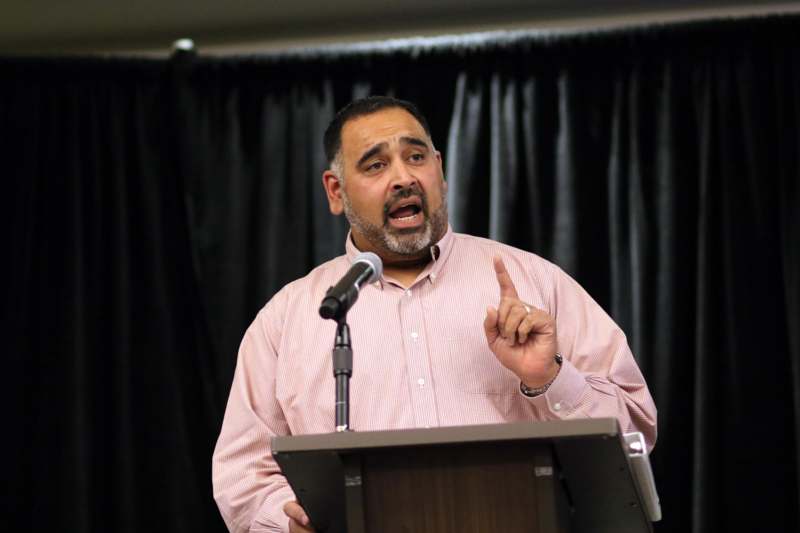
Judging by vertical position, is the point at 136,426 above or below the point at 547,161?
below

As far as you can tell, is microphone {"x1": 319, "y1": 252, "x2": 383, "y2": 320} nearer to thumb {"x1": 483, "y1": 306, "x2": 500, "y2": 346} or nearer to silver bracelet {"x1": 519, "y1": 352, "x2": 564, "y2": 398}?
thumb {"x1": 483, "y1": 306, "x2": 500, "y2": 346}

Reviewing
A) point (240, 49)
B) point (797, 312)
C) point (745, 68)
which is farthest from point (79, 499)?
point (745, 68)

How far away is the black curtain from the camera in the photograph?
3996mm

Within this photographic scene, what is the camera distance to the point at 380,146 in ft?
9.62

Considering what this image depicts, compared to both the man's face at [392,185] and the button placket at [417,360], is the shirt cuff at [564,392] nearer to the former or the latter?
the button placket at [417,360]

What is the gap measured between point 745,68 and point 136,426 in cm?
266

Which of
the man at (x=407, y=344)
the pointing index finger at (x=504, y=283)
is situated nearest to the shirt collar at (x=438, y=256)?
the man at (x=407, y=344)

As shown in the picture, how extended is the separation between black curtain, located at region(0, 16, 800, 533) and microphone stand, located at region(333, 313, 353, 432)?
6.88 feet

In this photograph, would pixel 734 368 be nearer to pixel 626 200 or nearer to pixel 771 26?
pixel 626 200

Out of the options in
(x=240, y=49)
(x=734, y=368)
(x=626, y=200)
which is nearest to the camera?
(x=734, y=368)

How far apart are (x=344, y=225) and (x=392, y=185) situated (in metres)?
1.54

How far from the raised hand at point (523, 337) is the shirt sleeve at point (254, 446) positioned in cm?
62

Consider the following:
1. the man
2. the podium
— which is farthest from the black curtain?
the podium

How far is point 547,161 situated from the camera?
14.2 feet
